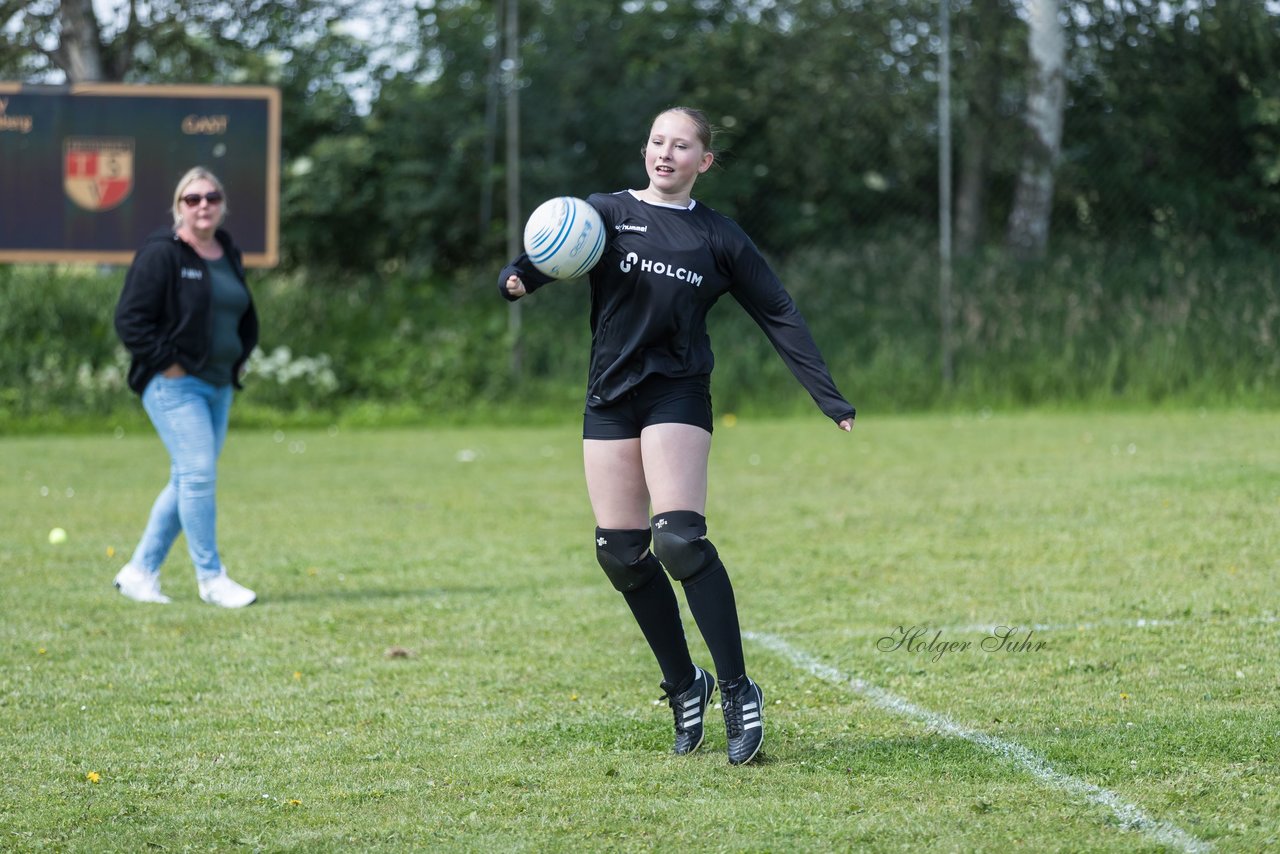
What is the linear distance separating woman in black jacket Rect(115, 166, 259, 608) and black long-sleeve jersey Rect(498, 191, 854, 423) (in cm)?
321

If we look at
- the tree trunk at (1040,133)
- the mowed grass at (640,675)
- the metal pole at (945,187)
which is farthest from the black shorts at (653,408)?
the tree trunk at (1040,133)

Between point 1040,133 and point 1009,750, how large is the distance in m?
14.8

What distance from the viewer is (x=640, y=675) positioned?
19.2ft

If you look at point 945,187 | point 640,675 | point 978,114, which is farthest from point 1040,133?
point 640,675

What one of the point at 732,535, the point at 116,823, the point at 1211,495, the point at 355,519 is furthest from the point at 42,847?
the point at 1211,495

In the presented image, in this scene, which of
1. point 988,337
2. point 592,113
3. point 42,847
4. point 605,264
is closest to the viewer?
point 42,847

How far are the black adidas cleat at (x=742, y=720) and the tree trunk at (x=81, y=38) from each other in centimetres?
1790

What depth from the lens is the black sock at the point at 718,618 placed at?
4.70 meters

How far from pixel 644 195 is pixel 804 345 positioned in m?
0.67

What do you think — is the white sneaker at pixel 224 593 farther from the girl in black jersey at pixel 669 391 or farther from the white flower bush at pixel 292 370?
the white flower bush at pixel 292 370

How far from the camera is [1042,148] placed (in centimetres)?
1831

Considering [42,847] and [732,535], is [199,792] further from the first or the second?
[732,535]

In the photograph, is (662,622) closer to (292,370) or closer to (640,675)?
(640,675)

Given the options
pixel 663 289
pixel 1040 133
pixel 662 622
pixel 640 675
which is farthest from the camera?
pixel 1040 133
